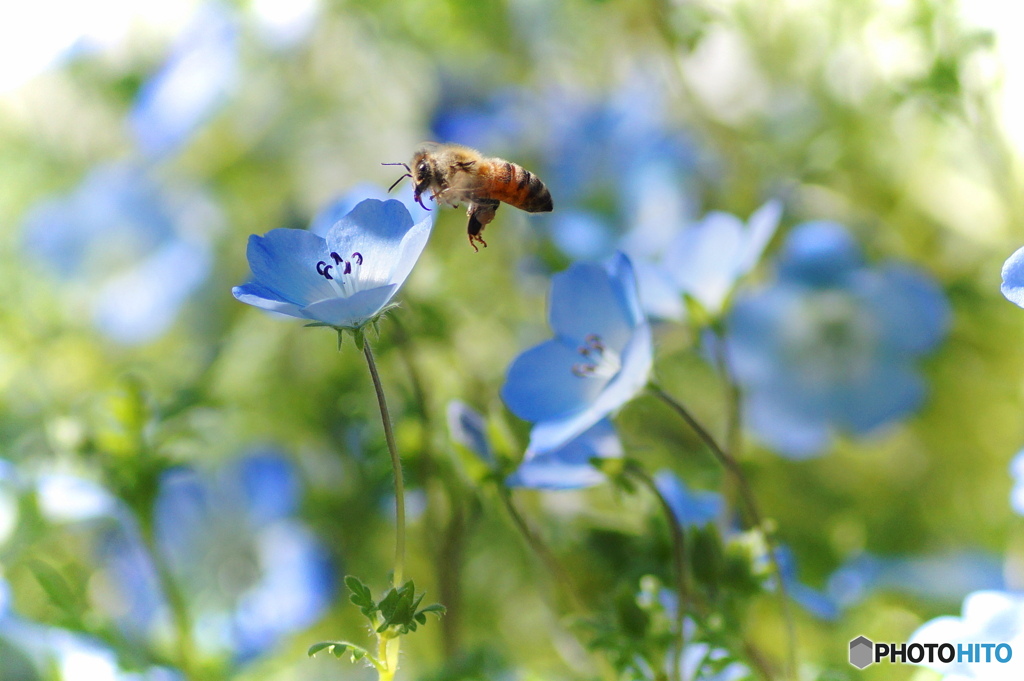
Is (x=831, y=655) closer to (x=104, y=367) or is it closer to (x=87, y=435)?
(x=87, y=435)

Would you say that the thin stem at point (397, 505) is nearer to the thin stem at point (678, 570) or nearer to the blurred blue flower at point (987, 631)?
the thin stem at point (678, 570)

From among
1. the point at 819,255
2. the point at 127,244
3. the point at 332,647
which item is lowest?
the point at 332,647

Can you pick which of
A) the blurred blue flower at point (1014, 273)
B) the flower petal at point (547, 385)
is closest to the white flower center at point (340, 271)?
the flower petal at point (547, 385)

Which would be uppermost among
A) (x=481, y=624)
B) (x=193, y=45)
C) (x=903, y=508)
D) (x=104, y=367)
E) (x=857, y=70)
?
(x=193, y=45)

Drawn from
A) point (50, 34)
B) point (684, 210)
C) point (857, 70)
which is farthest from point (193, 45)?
point (857, 70)

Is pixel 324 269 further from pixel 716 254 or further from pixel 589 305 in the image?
pixel 716 254

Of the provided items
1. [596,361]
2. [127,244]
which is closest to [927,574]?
[596,361]

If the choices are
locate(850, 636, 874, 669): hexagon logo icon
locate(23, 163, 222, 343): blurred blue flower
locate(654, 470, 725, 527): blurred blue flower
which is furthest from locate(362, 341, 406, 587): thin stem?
locate(23, 163, 222, 343): blurred blue flower

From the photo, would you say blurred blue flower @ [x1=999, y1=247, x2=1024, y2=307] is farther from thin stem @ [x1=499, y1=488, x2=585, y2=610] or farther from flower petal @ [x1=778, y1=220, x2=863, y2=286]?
flower petal @ [x1=778, y1=220, x2=863, y2=286]
